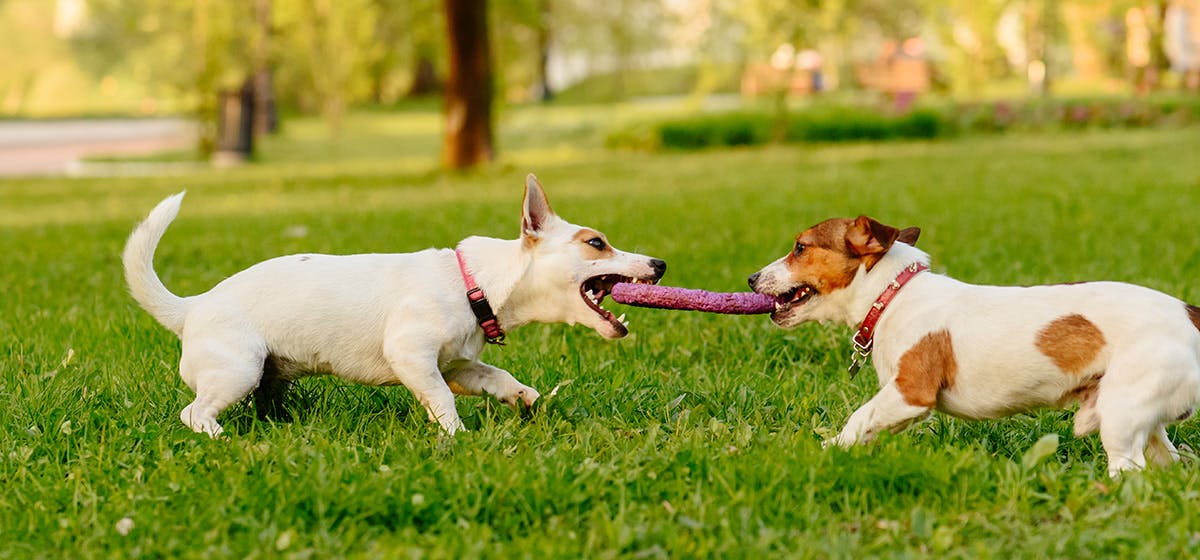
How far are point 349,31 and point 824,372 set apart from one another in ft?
58.2

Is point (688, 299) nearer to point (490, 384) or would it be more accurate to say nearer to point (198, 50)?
point (490, 384)

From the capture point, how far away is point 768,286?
4.91 meters

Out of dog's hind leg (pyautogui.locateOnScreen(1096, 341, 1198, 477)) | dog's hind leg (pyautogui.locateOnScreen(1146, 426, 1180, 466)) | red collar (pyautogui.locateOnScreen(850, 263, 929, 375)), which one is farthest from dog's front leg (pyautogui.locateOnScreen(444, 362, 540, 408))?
dog's hind leg (pyautogui.locateOnScreen(1146, 426, 1180, 466))

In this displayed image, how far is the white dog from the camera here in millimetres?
4672

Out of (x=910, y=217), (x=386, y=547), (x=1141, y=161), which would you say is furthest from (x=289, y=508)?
(x=1141, y=161)

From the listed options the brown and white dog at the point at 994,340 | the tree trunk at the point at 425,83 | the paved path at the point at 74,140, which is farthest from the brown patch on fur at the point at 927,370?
the tree trunk at the point at 425,83

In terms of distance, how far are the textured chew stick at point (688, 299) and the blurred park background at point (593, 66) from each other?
42.3ft

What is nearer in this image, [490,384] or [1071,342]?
[1071,342]

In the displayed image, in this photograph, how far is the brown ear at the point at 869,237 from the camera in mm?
4590

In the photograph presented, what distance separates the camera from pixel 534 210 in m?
4.87

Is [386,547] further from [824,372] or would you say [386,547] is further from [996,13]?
[996,13]

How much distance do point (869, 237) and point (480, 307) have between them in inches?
53.7

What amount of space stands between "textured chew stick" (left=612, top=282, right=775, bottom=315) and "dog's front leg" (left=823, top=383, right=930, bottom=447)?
29.2 inches

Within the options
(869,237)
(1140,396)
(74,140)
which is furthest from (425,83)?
(1140,396)
